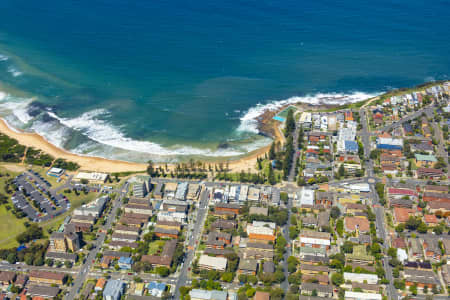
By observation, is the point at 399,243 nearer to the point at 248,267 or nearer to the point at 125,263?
the point at 248,267

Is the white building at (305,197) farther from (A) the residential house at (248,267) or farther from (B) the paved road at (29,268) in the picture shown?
(B) the paved road at (29,268)

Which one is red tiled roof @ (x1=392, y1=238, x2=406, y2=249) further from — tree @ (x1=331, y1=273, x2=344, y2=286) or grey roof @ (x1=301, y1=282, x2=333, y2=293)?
grey roof @ (x1=301, y1=282, x2=333, y2=293)

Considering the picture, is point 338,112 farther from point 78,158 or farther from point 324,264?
point 78,158

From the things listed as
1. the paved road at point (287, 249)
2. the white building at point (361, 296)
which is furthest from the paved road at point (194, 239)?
the white building at point (361, 296)

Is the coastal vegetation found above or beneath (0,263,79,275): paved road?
above

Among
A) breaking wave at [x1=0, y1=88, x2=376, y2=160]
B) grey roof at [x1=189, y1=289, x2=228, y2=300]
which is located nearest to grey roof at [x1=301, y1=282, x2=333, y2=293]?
grey roof at [x1=189, y1=289, x2=228, y2=300]

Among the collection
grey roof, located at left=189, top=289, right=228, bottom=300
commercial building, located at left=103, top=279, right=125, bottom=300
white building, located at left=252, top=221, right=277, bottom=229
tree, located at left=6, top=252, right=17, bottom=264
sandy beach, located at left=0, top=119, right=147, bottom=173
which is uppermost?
sandy beach, located at left=0, top=119, right=147, bottom=173

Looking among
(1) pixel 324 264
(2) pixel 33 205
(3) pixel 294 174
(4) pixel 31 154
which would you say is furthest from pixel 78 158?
(1) pixel 324 264

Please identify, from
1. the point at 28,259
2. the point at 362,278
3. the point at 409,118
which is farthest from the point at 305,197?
the point at 28,259
